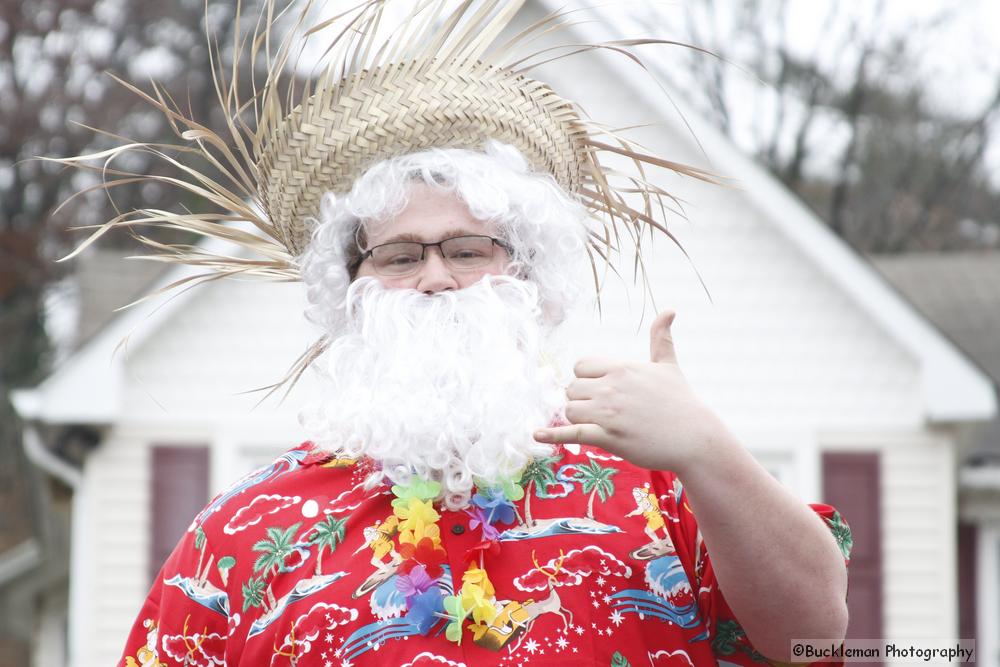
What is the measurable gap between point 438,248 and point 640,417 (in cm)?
66

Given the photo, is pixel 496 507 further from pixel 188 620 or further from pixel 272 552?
pixel 188 620

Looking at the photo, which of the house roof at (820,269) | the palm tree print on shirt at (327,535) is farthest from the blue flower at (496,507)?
the house roof at (820,269)

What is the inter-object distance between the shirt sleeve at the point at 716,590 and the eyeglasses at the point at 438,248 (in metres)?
0.63

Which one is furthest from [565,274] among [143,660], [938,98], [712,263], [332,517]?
[938,98]

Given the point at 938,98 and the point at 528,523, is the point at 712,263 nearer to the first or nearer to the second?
the point at 528,523

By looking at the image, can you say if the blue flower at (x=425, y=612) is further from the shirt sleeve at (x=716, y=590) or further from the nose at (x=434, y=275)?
the nose at (x=434, y=275)

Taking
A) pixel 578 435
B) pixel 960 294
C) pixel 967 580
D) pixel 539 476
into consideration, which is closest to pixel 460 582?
pixel 539 476

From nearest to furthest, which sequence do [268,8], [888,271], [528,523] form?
[528,523] → [268,8] → [888,271]

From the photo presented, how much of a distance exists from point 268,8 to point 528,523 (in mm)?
1283

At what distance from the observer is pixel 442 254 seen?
7.95ft

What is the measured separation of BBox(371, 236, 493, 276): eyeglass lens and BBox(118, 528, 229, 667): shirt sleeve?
2.05 ft

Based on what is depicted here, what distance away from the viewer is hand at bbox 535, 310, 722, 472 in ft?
6.30

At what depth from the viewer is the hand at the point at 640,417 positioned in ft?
6.30

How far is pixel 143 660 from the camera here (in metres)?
2.34
